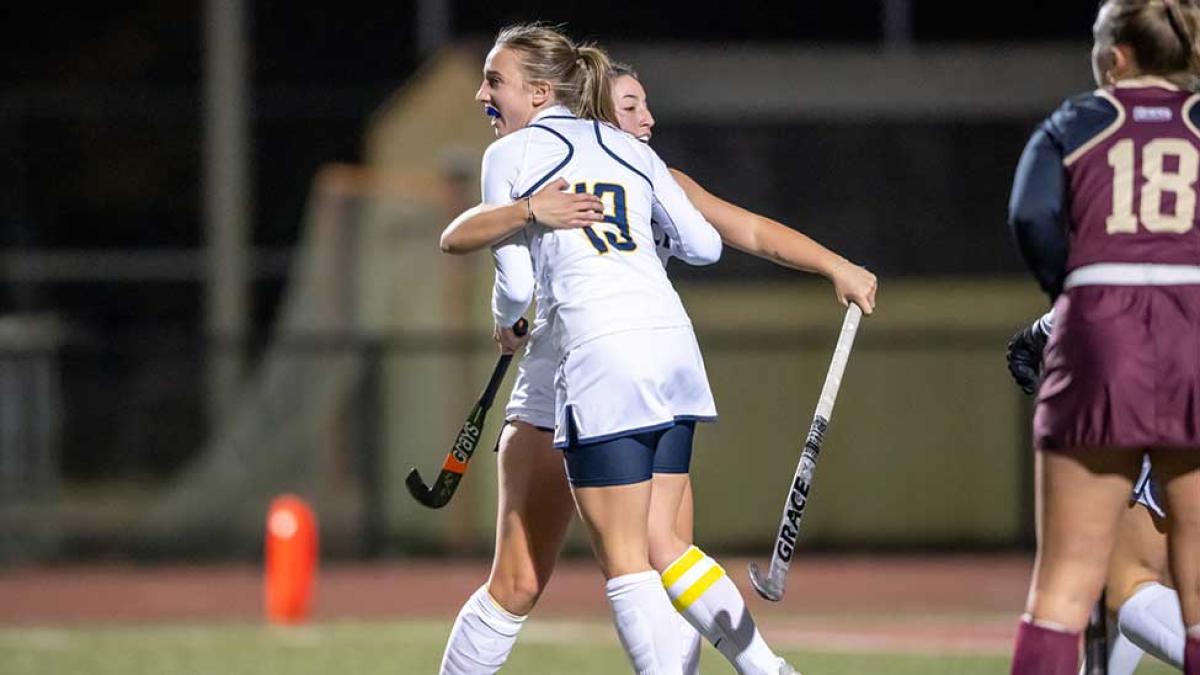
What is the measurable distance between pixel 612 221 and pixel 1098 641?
5.86 ft

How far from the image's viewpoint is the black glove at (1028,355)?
548 centimetres

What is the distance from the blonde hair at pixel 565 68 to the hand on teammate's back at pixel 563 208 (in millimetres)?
Result: 367

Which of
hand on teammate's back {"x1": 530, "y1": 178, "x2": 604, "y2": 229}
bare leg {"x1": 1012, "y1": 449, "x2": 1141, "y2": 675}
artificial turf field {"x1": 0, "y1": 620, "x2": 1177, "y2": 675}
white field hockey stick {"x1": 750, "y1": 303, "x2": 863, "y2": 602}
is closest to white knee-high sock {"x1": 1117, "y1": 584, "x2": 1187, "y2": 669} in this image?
bare leg {"x1": 1012, "y1": 449, "x2": 1141, "y2": 675}

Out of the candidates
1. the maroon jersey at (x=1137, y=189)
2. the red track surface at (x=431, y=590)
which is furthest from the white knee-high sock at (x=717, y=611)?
the red track surface at (x=431, y=590)

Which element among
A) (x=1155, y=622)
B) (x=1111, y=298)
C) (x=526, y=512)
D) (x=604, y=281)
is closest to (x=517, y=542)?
(x=526, y=512)

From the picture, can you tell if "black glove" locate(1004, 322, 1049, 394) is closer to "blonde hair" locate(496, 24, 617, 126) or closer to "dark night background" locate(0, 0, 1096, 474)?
"blonde hair" locate(496, 24, 617, 126)

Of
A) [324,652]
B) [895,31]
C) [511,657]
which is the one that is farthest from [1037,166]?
[895,31]

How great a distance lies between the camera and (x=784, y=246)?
5.60m

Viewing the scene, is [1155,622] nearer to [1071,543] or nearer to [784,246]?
[1071,543]

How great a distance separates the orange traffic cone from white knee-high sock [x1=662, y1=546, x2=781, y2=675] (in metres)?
5.84

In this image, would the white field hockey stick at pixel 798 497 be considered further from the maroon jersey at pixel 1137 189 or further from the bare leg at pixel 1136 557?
the maroon jersey at pixel 1137 189

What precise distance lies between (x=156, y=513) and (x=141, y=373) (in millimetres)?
2924

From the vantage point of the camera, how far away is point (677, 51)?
16.5 m

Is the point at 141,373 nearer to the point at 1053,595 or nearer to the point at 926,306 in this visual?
the point at 926,306
